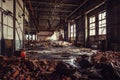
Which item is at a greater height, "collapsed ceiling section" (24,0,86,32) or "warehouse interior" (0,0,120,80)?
"collapsed ceiling section" (24,0,86,32)

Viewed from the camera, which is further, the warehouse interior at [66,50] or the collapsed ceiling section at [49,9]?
the collapsed ceiling section at [49,9]

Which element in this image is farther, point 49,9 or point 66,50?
point 49,9

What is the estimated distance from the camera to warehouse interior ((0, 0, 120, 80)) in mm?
3371

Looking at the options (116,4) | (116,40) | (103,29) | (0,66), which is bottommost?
(0,66)

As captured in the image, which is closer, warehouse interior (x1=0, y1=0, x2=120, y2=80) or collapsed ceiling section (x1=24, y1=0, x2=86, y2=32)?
warehouse interior (x1=0, y1=0, x2=120, y2=80)

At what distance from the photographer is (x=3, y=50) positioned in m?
5.91

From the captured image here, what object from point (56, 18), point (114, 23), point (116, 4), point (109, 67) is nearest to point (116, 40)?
point (114, 23)

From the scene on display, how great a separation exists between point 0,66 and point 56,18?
16045 mm

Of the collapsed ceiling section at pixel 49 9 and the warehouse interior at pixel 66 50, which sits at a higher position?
the collapsed ceiling section at pixel 49 9

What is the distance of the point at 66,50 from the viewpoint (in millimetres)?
9469

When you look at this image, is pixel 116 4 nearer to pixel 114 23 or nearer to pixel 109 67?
pixel 114 23

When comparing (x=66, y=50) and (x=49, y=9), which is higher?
(x=49, y=9)

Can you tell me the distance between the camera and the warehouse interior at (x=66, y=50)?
3371mm

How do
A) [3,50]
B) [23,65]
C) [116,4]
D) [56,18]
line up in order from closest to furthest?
[23,65], [3,50], [116,4], [56,18]
